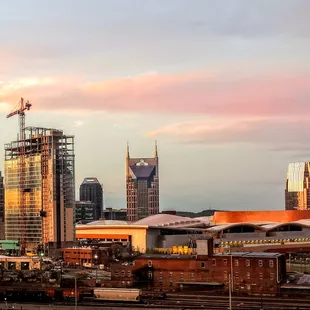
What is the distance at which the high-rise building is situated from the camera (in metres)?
164

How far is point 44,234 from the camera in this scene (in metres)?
164

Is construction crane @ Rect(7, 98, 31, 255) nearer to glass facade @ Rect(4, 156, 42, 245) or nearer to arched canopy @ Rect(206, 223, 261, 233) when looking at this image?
glass facade @ Rect(4, 156, 42, 245)

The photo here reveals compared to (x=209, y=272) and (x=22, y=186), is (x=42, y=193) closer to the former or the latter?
(x=22, y=186)

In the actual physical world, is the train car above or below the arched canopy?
below

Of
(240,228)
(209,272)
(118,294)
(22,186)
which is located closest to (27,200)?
(22,186)

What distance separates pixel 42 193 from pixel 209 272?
281 feet

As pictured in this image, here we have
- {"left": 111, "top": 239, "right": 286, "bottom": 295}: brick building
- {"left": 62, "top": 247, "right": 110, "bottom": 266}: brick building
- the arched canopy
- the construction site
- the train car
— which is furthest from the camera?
the arched canopy

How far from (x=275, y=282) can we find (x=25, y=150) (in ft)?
329

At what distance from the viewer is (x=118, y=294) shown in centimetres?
7562

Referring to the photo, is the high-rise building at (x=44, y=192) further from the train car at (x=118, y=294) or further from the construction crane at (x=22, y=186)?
the train car at (x=118, y=294)

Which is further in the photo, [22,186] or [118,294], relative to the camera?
[22,186]

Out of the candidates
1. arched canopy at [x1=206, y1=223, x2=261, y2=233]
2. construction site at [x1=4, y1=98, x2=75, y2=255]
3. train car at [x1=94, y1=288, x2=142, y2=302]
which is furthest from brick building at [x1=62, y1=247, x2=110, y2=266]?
train car at [x1=94, y1=288, x2=142, y2=302]

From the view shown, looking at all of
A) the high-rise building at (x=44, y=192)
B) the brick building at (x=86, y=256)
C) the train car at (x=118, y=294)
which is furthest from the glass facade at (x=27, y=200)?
the train car at (x=118, y=294)

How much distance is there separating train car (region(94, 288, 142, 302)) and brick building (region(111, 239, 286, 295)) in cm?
1136
